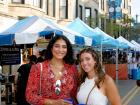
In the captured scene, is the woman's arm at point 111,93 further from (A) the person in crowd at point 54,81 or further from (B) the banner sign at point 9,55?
(B) the banner sign at point 9,55

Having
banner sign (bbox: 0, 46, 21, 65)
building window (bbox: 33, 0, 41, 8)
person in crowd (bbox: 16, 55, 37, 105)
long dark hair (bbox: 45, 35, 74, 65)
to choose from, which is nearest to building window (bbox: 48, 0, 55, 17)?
building window (bbox: 33, 0, 41, 8)

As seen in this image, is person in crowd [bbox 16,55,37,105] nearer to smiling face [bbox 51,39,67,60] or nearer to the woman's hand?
smiling face [bbox 51,39,67,60]

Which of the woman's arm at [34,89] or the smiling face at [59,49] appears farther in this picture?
the smiling face at [59,49]

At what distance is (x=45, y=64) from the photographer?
442 cm

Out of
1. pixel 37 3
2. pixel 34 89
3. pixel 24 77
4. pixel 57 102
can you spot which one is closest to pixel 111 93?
pixel 57 102

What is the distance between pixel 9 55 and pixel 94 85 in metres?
9.53

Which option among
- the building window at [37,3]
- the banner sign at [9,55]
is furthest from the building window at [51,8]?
the banner sign at [9,55]

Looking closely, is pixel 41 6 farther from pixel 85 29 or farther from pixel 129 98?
pixel 129 98

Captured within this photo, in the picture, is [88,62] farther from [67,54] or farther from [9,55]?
[9,55]

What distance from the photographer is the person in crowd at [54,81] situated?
430cm

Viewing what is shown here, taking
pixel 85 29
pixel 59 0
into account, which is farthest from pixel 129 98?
pixel 59 0

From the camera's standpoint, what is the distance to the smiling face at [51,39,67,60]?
445 cm

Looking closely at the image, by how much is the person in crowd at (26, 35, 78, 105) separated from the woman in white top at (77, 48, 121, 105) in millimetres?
105

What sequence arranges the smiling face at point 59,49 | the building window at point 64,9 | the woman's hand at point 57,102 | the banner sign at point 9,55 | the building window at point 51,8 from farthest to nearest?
the building window at point 64,9 < the building window at point 51,8 < the banner sign at point 9,55 < the smiling face at point 59,49 < the woman's hand at point 57,102
